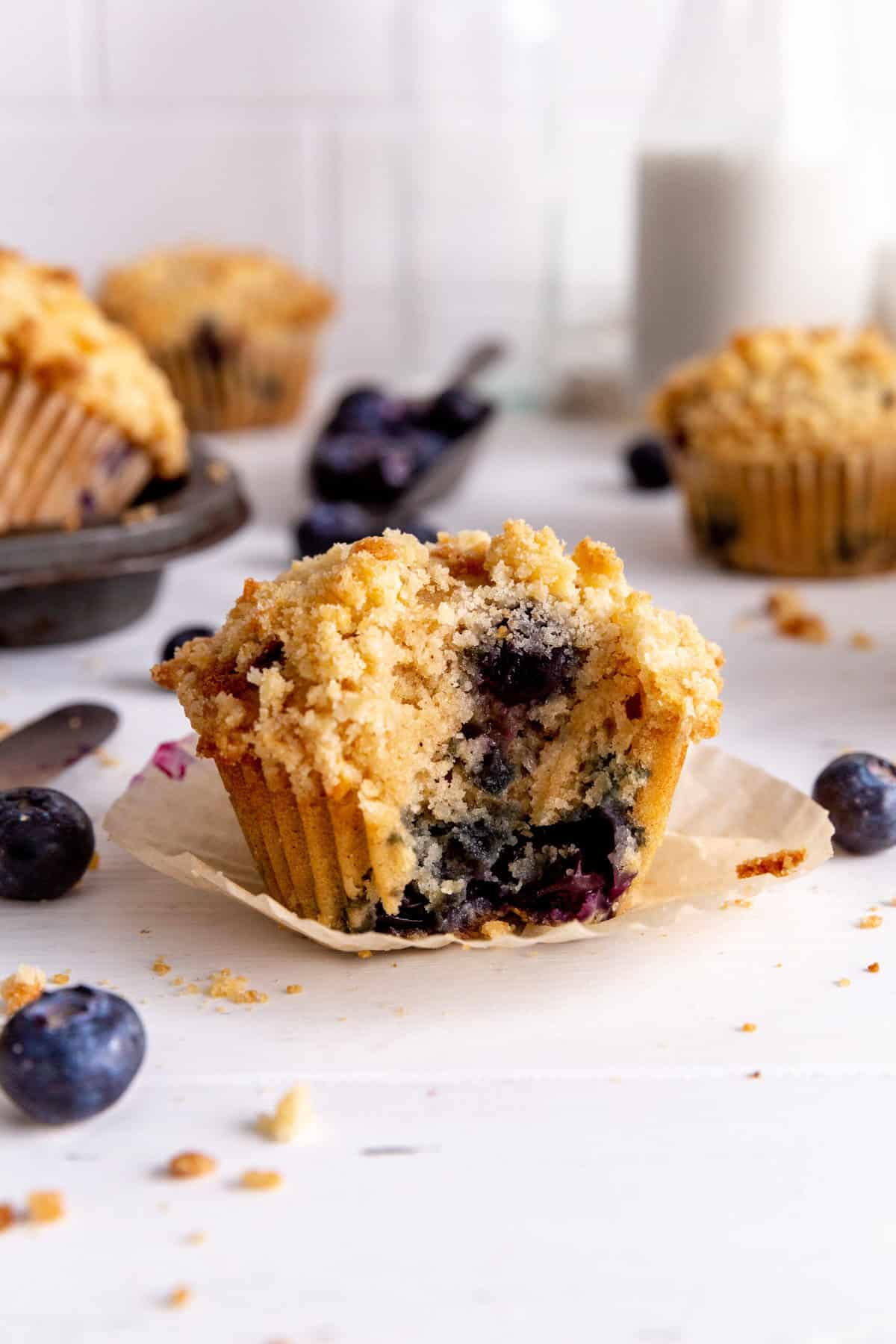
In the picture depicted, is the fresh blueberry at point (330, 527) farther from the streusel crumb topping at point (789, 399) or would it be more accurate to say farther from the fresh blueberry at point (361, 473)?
the streusel crumb topping at point (789, 399)

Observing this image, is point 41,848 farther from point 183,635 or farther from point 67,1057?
point 183,635

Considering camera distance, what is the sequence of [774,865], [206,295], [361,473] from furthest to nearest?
[206,295] → [361,473] → [774,865]

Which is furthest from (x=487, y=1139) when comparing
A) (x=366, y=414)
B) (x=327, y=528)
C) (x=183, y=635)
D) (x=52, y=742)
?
(x=366, y=414)

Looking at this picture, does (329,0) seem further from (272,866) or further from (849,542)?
(272,866)

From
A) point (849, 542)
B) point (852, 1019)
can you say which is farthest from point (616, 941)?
point (849, 542)

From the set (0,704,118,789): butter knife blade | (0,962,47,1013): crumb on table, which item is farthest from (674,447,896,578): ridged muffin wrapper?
(0,962,47,1013): crumb on table
